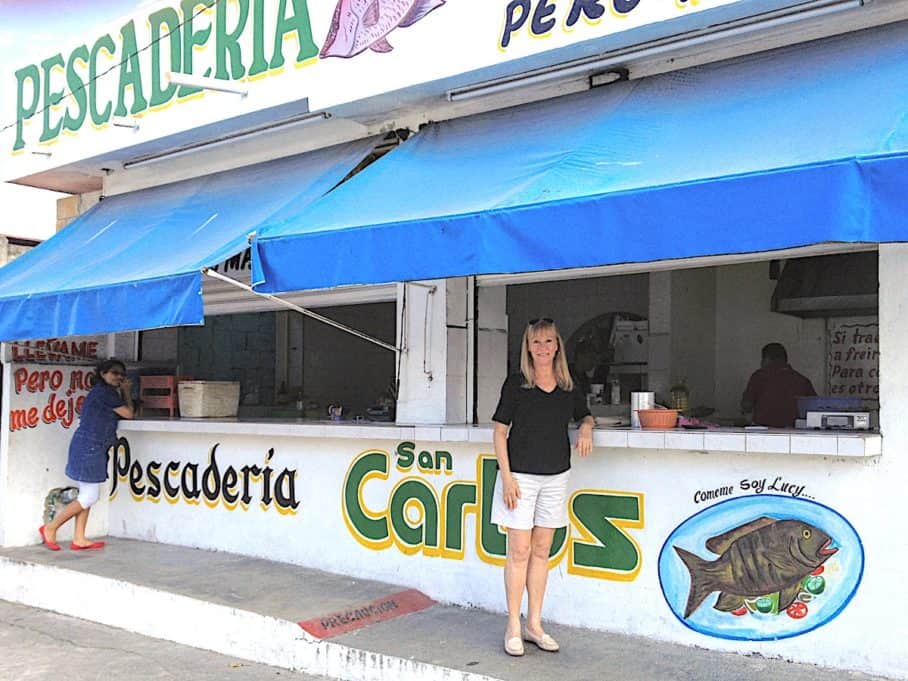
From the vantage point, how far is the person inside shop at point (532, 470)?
4973mm

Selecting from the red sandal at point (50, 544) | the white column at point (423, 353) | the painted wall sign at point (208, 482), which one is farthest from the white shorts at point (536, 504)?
the red sandal at point (50, 544)

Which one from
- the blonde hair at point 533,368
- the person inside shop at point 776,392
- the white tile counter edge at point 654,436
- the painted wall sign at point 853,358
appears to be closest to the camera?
the white tile counter edge at point 654,436

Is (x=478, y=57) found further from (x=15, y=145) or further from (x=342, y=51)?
(x=15, y=145)

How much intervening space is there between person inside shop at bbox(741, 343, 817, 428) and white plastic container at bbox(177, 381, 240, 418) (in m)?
4.30

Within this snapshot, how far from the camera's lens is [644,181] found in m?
4.17

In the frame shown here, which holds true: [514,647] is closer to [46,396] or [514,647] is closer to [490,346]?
[490,346]

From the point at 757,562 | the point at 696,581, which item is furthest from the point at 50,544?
the point at 757,562

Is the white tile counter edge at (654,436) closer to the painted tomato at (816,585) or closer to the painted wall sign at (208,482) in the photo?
the painted wall sign at (208,482)

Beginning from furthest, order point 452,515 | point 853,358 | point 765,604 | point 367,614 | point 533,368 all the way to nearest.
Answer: point 853,358 < point 452,515 < point 367,614 < point 533,368 < point 765,604

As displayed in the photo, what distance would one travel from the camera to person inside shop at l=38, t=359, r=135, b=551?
314 inches

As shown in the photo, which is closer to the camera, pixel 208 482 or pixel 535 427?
pixel 535 427

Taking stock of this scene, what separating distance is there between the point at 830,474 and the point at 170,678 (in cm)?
373

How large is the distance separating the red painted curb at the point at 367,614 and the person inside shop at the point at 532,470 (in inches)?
40.3

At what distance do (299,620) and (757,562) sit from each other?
2573 millimetres
